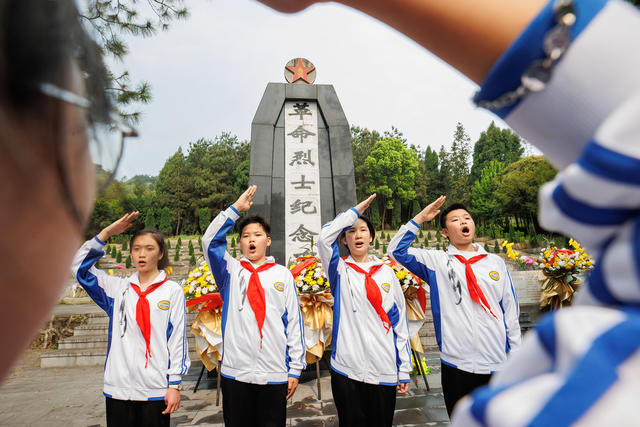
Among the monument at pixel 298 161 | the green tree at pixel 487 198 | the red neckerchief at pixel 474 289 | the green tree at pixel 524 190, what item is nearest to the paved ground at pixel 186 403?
the red neckerchief at pixel 474 289

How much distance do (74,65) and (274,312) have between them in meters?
3.10

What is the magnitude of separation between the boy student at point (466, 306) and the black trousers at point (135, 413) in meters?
2.47

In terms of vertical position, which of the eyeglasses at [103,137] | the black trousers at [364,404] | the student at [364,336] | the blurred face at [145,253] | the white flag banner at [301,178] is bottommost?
the black trousers at [364,404]

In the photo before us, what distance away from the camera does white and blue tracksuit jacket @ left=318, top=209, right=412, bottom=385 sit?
318 cm

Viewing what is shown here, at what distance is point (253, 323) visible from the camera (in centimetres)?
321

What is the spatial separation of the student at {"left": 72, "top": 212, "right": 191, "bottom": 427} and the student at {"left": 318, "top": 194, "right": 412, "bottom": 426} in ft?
4.53

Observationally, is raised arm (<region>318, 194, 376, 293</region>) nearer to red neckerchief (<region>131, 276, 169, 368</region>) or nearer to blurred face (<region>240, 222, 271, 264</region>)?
blurred face (<region>240, 222, 271, 264</region>)

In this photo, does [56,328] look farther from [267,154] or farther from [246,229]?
[246,229]

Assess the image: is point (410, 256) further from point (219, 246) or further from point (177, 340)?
point (177, 340)

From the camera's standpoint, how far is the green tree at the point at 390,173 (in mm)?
32844

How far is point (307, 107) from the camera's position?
7.89 meters

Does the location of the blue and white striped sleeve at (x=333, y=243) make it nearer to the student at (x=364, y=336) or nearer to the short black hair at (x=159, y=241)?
the student at (x=364, y=336)

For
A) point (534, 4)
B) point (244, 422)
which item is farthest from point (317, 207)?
point (534, 4)

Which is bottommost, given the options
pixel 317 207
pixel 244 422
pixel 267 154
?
pixel 244 422
